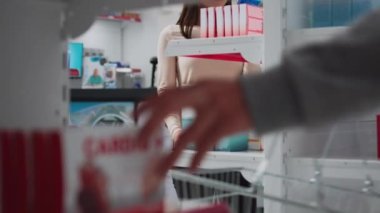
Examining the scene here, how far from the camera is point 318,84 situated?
1.94 ft

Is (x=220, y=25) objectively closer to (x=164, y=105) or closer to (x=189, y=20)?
(x=189, y=20)

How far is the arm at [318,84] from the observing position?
1.95ft

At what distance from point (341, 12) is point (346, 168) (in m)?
0.59

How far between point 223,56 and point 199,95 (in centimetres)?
190

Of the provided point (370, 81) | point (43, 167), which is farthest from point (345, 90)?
point (43, 167)

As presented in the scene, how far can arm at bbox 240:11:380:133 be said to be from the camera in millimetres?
595

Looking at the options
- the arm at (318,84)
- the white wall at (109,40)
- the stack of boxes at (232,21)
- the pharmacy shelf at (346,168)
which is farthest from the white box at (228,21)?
the white wall at (109,40)

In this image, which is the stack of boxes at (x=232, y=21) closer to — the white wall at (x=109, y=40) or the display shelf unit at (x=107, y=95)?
the display shelf unit at (x=107, y=95)

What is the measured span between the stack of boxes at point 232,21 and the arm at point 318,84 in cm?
173

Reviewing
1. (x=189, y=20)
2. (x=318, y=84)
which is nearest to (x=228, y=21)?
(x=189, y=20)

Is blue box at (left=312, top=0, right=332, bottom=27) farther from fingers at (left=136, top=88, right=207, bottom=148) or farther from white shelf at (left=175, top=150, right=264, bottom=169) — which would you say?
fingers at (left=136, top=88, right=207, bottom=148)

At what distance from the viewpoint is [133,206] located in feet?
1.87

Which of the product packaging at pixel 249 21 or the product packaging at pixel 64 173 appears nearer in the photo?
the product packaging at pixel 64 173

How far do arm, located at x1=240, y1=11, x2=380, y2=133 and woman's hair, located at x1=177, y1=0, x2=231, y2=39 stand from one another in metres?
1.90
